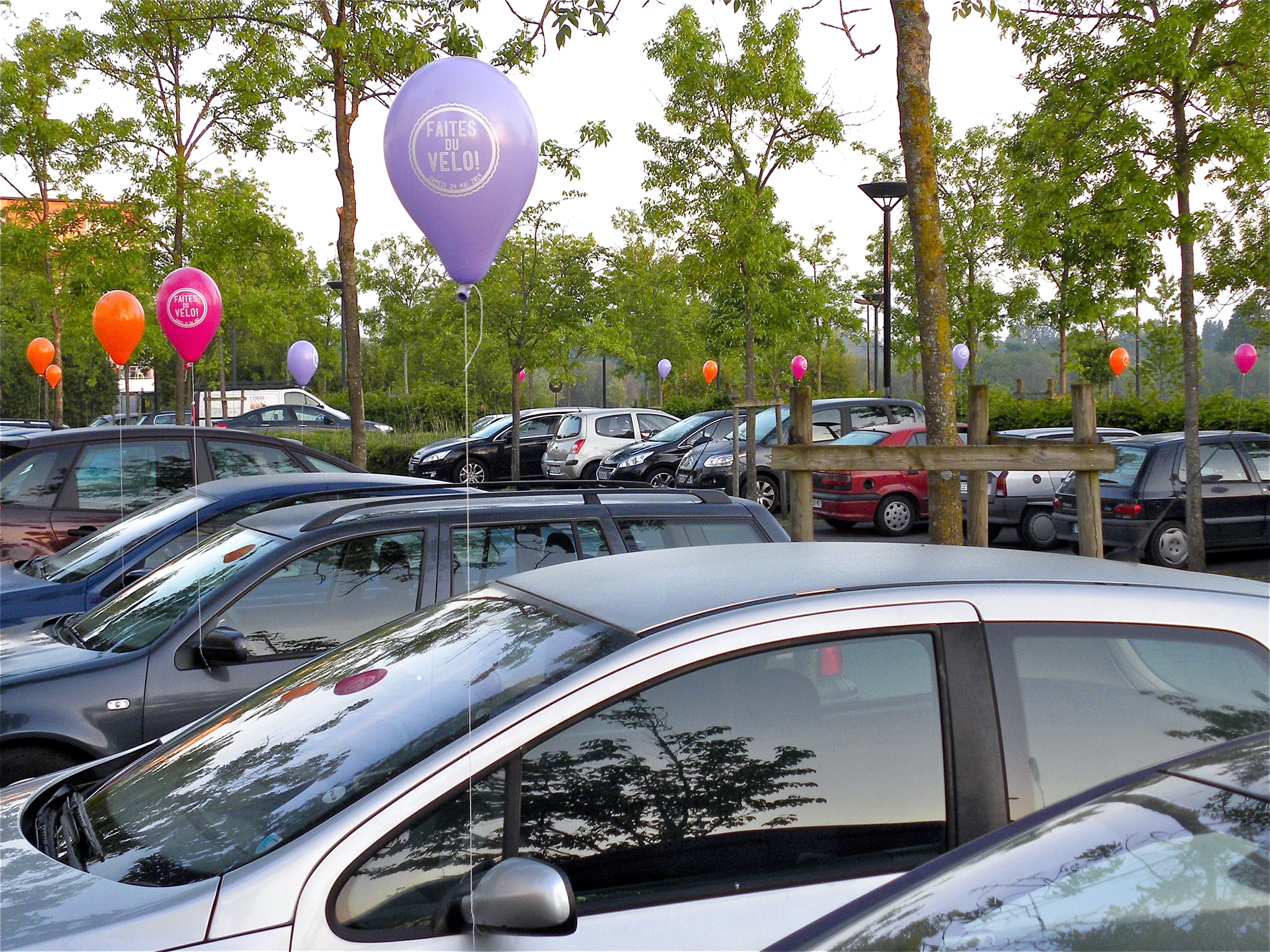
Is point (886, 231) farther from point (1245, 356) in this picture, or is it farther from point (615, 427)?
point (1245, 356)

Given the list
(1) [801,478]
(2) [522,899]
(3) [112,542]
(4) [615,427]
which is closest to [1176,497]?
(1) [801,478]

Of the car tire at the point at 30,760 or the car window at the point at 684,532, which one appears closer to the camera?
the car tire at the point at 30,760

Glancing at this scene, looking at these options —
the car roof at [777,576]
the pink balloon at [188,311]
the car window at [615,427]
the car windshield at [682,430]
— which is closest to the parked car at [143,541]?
the car roof at [777,576]

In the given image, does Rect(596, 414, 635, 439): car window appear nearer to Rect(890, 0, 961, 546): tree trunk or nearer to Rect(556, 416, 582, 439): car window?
Rect(556, 416, 582, 439): car window

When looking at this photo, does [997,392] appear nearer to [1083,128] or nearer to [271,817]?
[1083,128]

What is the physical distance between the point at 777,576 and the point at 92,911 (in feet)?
5.40

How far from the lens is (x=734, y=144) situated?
65.5 ft

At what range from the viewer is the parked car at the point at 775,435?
57.5 feet

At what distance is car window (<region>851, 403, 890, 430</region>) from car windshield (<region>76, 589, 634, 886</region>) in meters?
15.1

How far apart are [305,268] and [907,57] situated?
16.0 meters

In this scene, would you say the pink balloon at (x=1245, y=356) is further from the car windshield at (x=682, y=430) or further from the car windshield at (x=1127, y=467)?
the car windshield at (x=1127, y=467)

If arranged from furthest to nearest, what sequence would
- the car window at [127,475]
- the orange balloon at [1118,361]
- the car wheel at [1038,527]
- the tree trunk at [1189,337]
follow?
the orange balloon at [1118,361]
the car wheel at [1038,527]
the tree trunk at [1189,337]
the car window at [127,475]

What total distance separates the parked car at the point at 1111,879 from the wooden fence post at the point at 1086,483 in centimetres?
464

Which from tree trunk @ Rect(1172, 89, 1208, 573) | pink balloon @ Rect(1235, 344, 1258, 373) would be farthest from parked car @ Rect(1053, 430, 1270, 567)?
pink balloon @ Rect(1235, 344, 1258, 373)
